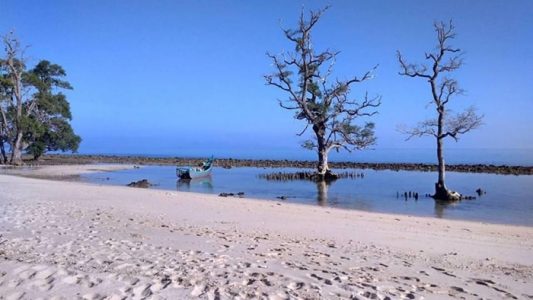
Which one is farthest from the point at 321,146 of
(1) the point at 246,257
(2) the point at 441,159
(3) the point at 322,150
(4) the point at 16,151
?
(1) the point at 246,257

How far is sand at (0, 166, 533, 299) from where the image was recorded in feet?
17.3

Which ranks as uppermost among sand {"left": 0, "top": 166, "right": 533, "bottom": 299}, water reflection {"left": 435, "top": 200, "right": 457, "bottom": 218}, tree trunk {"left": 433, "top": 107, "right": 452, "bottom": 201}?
tree trunk {"left": 433, "top": 107, "right": 452, "bottom": 201}

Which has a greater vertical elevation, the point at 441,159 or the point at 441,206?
the point at 441,159

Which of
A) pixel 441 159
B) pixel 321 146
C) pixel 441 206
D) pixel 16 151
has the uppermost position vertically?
pixel 321 146

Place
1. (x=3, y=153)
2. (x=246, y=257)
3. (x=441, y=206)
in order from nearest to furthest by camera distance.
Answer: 1. (x=246, y=257)
2. (x=441, y=206)
3. (x=3, y=153)

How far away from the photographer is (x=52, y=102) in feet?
145

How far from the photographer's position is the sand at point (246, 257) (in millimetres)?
5281

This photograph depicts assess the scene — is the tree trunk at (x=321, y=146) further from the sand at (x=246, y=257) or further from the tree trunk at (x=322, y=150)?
the sand at (x=246, y=257)

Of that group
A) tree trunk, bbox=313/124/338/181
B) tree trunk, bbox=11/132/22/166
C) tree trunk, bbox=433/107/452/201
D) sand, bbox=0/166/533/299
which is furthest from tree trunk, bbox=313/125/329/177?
tree trunk, bbox=11/132/22/166

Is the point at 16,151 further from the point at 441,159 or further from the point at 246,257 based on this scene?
the point at 246,257

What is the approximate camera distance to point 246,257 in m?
6.81

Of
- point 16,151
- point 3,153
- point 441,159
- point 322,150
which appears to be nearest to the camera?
point 441,159

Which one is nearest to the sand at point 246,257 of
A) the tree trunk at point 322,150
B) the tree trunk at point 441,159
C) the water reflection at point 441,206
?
the water reflection at point 441,206

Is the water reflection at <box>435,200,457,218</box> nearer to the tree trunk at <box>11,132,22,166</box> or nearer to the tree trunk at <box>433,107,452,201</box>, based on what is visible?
the tree trunk at <box>433,107,452,201</box>
